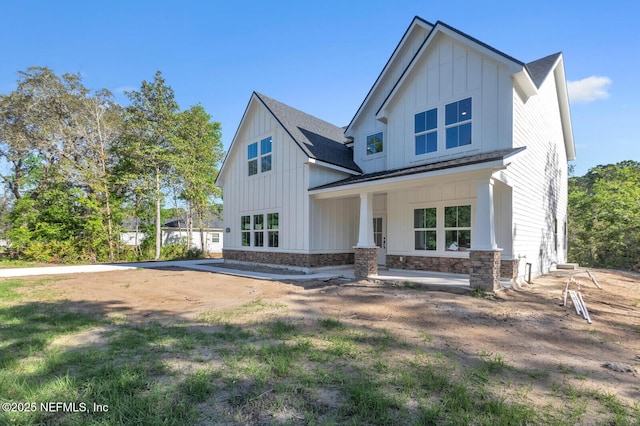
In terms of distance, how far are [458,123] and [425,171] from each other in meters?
2.63

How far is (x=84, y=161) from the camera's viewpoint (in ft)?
64.9

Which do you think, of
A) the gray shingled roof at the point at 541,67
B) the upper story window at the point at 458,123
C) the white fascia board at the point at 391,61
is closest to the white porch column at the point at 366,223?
the upper story window at the point at 458,123

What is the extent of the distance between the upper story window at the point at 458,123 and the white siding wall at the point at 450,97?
138 millimetres

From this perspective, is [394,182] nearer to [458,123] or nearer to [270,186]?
[458,123]

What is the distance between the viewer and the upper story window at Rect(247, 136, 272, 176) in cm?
→ 1391

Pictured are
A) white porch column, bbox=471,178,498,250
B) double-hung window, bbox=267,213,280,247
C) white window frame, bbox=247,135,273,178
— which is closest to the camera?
white porch column, bbox=471,178,498,250

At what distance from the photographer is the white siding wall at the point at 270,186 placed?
12.2 metres

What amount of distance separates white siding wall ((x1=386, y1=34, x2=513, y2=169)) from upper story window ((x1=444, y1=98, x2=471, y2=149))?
5.4 inches

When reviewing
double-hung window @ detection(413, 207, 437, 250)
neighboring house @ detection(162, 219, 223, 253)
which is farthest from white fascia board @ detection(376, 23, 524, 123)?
neighboring house @ detection(162, 219, 223, 253)

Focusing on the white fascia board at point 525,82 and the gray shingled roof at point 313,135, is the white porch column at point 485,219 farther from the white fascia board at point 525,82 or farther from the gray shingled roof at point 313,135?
the gray shingled roof at point 313,135

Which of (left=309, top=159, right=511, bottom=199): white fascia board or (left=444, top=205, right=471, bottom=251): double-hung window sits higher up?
(left=309, top=159, right=511, bottom=199): white fascia board

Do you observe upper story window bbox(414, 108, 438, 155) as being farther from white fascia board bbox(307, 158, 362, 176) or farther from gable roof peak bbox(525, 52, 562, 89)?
gable roof peak bbox(525, 52, 562, 89)

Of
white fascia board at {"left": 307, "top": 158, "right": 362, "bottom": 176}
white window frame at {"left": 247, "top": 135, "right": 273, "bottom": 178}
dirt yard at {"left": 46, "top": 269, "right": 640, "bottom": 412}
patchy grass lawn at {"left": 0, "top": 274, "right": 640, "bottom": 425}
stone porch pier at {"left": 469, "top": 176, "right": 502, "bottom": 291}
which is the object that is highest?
white window frame at {"left": 247, "top": 135, "right": 273, "bottom": 178}

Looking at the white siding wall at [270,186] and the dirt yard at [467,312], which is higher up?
the white siding wall at [270,186]
